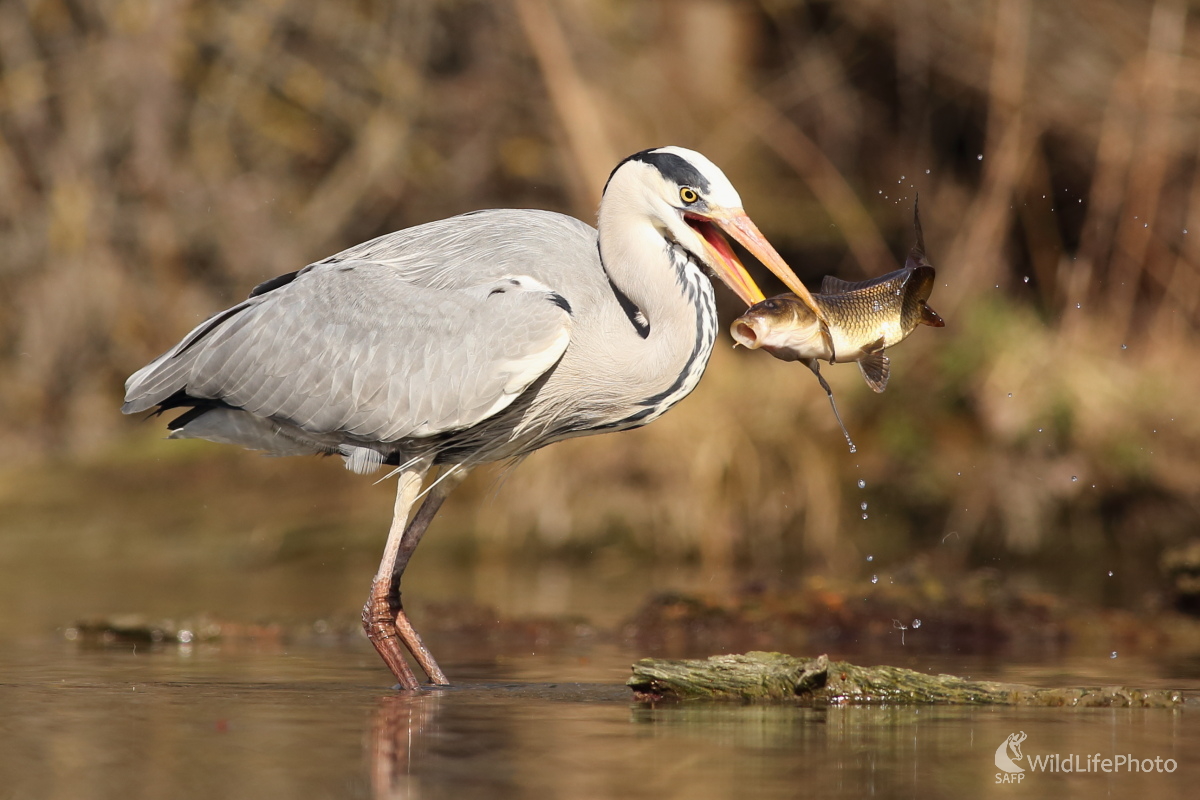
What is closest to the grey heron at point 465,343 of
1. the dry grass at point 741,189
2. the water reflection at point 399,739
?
the water reflection at point 399,739

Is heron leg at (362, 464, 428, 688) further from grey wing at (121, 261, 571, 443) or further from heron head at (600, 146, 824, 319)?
heron head at (600, 146, 824, 319)

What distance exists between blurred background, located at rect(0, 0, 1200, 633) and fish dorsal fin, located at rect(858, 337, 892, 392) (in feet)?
11.6

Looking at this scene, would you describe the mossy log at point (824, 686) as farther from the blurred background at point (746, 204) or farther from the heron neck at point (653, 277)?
the blurred background at point (746, 204)

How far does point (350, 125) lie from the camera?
Result: 44.5 feet

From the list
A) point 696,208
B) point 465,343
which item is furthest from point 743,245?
point 465,343

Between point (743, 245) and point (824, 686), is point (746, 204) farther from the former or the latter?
point (824, 686)

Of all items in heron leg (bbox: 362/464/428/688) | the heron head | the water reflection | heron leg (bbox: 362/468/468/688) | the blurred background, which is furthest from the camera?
the blurred background

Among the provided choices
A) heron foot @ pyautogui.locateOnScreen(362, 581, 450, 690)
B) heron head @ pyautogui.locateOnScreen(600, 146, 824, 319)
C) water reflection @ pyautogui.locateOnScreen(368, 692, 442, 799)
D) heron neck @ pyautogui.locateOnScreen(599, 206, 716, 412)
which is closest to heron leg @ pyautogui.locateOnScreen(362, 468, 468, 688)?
heron foot @ pyautogui.locateOnScreen(362, 581, 450, 690)

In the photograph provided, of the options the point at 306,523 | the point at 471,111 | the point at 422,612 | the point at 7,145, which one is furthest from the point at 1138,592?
the point at 7,145

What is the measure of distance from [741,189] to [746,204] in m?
0.15

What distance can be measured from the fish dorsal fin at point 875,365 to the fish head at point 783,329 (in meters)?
0.21

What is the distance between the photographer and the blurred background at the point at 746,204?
34.3 feet

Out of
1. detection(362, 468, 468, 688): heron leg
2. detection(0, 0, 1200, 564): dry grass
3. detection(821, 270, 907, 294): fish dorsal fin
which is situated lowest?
detection(362, 468, 468, 688): heron leg

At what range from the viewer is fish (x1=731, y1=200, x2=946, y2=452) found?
511cm
